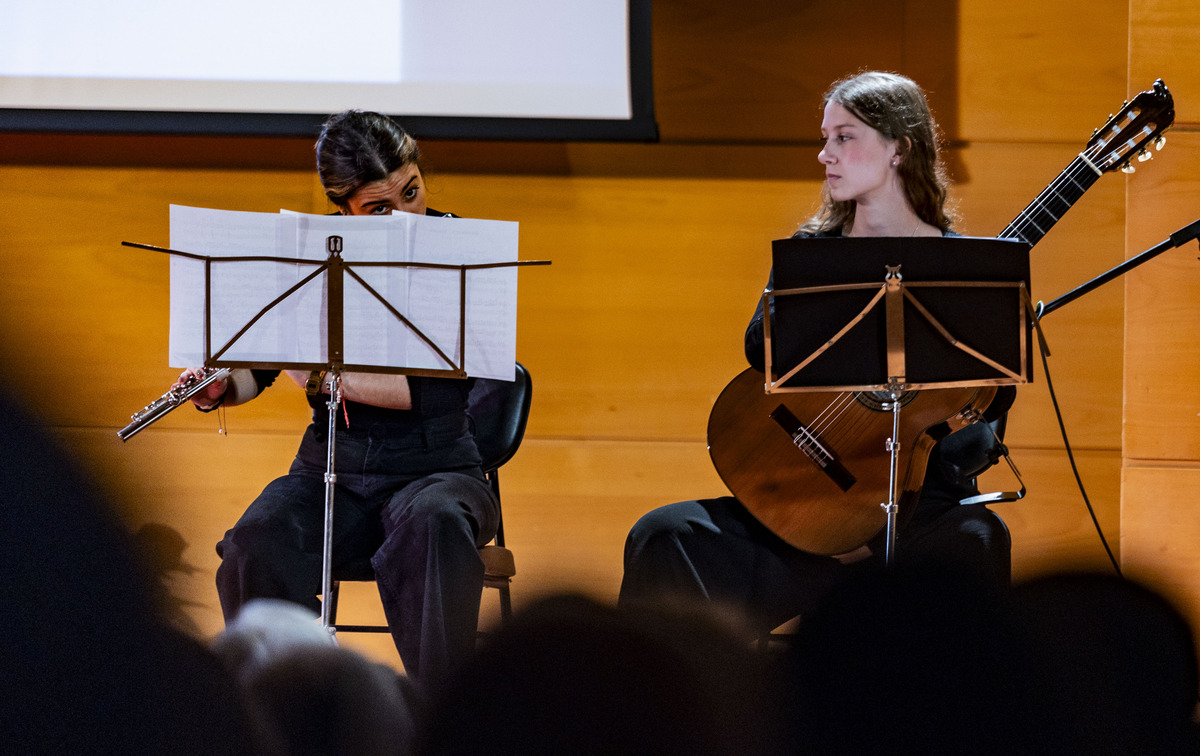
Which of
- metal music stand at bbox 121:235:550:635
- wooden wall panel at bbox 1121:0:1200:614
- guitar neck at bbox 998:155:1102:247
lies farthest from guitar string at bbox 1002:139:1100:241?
metal music stand at bbox 121:235:550:635

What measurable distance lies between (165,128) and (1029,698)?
97.6 inches

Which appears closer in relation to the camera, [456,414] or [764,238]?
[456,414]

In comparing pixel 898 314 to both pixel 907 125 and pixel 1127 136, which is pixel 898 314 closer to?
pixel 907 125

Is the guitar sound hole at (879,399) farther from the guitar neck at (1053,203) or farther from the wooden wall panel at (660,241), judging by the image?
the wooden wall panel at (660,241)

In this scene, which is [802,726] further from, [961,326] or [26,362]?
[961,326]

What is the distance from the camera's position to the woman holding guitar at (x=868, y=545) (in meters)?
1.66

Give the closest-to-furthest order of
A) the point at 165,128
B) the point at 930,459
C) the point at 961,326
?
the point at 961,326 < the point at 930,459 < the point at 165,128

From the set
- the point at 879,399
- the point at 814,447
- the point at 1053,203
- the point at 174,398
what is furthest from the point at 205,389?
the point at 1053,203

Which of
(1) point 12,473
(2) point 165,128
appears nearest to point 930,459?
(1) point 12,473

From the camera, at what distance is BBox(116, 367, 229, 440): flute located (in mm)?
1565

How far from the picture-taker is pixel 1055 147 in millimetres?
2484

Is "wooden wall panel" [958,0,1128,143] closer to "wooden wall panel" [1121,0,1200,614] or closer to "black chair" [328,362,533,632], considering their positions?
"wooden wall panel" [1121,0,1200,614]

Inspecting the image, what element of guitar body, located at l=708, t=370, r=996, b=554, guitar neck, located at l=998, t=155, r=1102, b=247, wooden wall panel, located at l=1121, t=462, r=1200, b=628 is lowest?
wooden wall panel, located at l=1121, t=462, r=1200, b=628


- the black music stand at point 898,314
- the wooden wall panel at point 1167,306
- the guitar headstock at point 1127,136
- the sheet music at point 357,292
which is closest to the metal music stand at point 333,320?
the sheet music at point 357,292
